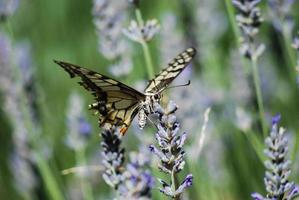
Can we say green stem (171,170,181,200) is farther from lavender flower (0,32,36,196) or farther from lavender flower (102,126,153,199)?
lavender flower (0,32,36,196)

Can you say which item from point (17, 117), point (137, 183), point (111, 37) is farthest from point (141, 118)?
point (17, 117)

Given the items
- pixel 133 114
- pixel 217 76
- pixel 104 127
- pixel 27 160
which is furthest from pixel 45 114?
pixel 104 127

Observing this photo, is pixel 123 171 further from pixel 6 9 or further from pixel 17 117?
pixel 17 117

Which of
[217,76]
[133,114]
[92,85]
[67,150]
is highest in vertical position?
[92,85]

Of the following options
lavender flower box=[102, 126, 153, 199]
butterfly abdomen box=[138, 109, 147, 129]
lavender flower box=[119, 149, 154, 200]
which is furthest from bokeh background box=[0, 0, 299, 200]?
lavender flower box=[119, 149, 154, 200]

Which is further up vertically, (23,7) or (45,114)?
(23,7)

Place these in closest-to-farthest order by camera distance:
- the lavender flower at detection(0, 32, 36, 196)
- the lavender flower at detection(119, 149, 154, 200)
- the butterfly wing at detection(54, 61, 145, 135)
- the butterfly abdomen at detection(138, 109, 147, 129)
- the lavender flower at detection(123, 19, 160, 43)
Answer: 1. the lavender flower at detection(119, 149, 154, 200)
2. the butterfly wing at detection(54, 61, 145, 135)
3. the butterfly abdomen at detection(138, 109, 147, 129)
4. the lavender flower at detection(123, 19, 160, 43)
5. the lavender flower at detection(0, 32, 36, 196)

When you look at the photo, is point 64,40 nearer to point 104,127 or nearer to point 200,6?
point 200,6
